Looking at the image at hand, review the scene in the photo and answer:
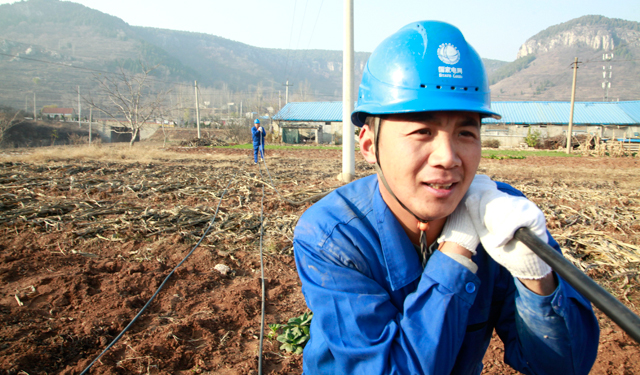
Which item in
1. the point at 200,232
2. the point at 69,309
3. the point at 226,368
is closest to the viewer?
the point at 226,368

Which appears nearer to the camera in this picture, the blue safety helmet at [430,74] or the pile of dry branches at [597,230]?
the blue safety helmet at [430,74]

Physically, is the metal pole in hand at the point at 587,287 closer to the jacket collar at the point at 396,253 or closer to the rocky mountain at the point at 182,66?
the jacket collar at the point at 396,253

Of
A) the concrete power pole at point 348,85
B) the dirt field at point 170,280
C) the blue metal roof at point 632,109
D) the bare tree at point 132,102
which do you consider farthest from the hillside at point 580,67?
→ the dirt field at point 170,280

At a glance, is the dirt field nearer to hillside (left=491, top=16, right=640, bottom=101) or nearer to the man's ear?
the man's ear

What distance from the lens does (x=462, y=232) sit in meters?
1.23

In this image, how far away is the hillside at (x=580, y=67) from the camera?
12238 cm

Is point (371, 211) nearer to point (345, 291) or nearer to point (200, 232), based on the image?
point (345, 291)

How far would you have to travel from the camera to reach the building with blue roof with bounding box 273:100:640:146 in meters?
37.0

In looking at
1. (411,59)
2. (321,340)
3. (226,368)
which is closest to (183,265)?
(226,368)

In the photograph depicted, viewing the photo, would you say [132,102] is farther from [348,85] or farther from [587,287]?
[587,287]

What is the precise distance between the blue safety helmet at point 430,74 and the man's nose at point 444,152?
112 mm

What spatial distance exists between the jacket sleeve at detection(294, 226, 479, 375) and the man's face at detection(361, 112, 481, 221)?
0.20 metres

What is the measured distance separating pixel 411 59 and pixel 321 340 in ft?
3.55

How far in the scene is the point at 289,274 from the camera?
413 centimetres
